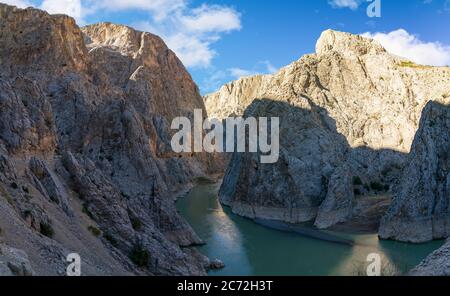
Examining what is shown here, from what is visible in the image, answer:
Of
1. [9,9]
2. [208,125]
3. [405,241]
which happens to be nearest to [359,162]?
[405,241]

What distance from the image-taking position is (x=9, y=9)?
70125mm

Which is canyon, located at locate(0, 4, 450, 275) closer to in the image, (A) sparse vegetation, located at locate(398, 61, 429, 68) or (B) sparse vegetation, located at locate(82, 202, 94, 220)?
(B) sparse vegetation, located at locate(82, 202, 94, 220)

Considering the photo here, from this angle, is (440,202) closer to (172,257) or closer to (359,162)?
(359,162)

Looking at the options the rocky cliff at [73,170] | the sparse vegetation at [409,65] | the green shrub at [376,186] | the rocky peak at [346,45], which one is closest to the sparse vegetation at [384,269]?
the rocky cliff at [73,170]

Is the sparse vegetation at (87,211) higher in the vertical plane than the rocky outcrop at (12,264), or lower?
higher

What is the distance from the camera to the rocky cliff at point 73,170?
24.1 metres

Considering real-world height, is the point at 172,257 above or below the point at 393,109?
below

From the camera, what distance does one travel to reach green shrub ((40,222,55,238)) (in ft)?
76.9

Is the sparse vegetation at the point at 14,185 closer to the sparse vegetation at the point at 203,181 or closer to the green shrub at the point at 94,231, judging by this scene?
the green shrub at the point at 94,231
